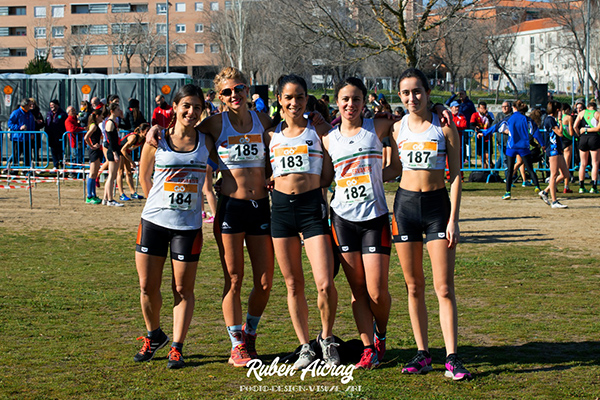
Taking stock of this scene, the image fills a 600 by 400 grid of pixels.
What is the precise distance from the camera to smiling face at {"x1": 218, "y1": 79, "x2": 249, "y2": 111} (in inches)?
221

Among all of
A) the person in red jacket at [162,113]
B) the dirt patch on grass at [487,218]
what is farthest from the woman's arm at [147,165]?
the person in red jacket at [162,113]

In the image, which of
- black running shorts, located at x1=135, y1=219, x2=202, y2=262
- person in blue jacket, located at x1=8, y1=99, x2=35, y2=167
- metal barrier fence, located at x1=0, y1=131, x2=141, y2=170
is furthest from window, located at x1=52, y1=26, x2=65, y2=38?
black running shorts, located at x1=135, y1=219, x2=202, y2=262

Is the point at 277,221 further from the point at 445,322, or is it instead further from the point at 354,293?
the point at 445,322

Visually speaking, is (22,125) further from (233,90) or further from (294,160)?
(294,160)

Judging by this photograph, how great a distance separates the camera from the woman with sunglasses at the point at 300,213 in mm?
5414

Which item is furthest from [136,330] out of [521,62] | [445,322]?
[521,62]

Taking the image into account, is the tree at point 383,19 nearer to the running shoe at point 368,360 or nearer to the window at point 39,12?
the running shoe at point 368,360

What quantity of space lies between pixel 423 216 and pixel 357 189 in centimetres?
52

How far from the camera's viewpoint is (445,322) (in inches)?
211

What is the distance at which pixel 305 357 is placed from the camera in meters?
5.48

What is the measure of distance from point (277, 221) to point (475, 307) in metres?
2.85

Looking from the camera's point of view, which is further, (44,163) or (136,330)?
(44,163)

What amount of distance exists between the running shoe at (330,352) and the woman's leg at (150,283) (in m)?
1.33

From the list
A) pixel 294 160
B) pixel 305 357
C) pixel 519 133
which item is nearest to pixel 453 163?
pixel 294 160
